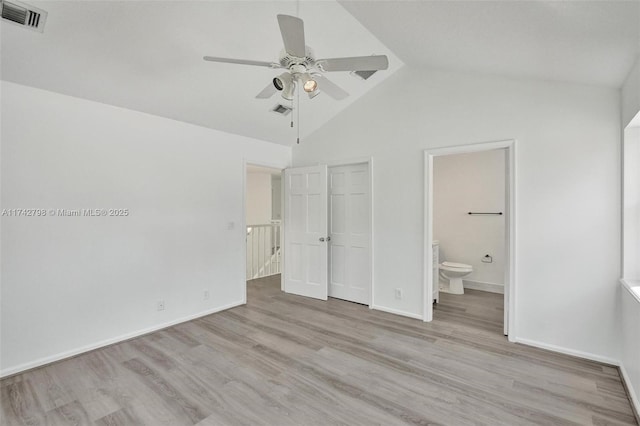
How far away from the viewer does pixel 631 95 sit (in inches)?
90.5

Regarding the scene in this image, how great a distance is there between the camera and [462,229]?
17.7 ft

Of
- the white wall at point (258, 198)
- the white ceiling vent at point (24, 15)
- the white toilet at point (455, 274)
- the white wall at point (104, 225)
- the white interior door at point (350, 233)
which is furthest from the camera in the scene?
the white wall at point (258, 198)

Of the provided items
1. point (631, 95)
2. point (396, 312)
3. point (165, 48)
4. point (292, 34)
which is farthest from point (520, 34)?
point (396, 312)

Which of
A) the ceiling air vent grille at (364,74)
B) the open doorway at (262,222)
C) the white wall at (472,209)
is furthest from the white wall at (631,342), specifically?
the open doorway at (262,222)

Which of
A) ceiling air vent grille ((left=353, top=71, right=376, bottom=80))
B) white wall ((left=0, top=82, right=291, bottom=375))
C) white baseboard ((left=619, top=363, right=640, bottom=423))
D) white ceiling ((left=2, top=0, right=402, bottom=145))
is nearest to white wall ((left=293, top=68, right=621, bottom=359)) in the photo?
white baseboard ((left=619, top=363, right=640, bottom=423))

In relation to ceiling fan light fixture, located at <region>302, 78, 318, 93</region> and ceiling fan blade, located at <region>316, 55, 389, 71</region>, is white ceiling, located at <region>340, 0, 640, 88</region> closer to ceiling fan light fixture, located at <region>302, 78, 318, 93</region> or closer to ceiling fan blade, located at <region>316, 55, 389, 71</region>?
ceiling fan blade, located at <region>316, 55, 389, 71</region>

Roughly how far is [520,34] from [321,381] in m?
2.99

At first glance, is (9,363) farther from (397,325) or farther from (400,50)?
(400,50)

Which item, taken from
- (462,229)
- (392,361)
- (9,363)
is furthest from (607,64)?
(9,363)

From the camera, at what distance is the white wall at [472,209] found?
5055mm

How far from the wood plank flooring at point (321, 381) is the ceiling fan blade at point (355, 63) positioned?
2339mm

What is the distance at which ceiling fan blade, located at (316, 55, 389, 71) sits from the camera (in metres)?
A: 2.02

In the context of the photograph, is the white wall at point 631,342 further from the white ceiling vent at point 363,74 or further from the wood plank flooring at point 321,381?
the white ceiling vent at point 363,74

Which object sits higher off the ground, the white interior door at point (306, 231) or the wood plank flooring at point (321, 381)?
the white interior door at point (306, 231)
